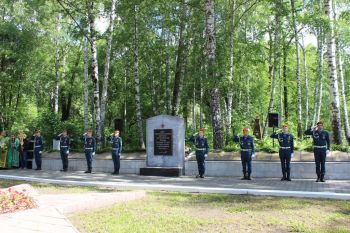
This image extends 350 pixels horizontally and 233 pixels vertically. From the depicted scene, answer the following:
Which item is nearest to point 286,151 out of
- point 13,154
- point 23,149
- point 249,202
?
point 249,202

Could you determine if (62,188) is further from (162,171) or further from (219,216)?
(219,216)

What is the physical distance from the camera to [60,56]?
34719mm

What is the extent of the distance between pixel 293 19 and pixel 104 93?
1060cm

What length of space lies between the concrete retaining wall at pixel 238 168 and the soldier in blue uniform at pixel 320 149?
0.67 m

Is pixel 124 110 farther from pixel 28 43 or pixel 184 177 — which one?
pixel 184 177

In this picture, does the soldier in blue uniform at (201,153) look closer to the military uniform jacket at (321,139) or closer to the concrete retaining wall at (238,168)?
the concrete retaining wall at (238,168)

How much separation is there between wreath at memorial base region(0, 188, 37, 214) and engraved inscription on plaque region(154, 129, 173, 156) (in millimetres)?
8254

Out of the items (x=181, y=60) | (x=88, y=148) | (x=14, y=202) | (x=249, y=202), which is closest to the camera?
(x=14, y=202)

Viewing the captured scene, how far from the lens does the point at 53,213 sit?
8.16m

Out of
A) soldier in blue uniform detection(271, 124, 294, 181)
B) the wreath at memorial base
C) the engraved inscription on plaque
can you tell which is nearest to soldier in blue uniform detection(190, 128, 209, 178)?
the engraved inscription on plaque

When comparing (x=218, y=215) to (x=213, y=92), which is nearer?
(x=218, y=215)

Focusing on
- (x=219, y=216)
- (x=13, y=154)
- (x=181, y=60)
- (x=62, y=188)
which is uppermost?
(x=181, y=60)

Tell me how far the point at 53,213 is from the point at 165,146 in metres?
9.05

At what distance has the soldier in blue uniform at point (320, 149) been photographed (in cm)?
1379
